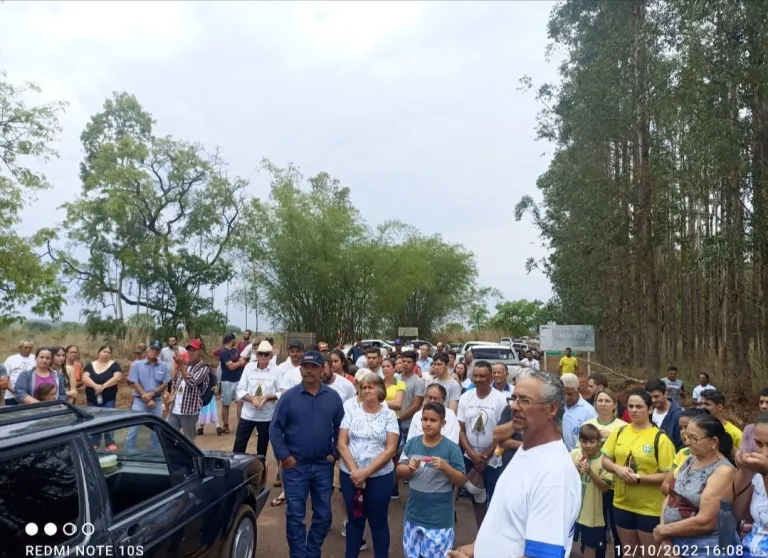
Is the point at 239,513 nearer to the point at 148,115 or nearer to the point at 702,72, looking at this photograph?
the point at 702,72

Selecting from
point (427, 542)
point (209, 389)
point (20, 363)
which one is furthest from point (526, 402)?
point (20, 363)

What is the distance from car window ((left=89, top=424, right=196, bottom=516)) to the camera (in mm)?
2971

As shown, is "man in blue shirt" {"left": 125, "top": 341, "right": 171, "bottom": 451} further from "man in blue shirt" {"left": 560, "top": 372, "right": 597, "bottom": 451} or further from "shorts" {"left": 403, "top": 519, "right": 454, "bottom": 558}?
"man in blue shirt" {"left": 560, "top": 372, "right": 597, "bottom": 451}

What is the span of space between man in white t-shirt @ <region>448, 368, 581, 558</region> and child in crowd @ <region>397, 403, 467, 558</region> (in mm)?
1619

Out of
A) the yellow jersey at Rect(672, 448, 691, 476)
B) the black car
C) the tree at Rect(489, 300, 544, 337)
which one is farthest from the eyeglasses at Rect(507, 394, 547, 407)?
the tree at Rect(489, 300, 544, 337)

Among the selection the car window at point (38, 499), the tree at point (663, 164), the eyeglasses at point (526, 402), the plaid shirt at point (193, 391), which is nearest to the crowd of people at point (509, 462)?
the eyeglasses at point (526, 402)

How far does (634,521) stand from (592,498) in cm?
31

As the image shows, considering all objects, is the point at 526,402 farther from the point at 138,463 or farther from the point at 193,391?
the point at 193,391

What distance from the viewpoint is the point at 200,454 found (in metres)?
3.88

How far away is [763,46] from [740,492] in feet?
34.1

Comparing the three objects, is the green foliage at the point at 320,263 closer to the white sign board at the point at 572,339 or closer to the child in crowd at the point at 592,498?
the white sign board at the point at 572,339

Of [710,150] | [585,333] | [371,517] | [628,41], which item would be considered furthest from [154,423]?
[585,333]

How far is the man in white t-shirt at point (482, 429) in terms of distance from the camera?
494cm

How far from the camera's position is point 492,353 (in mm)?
16469
